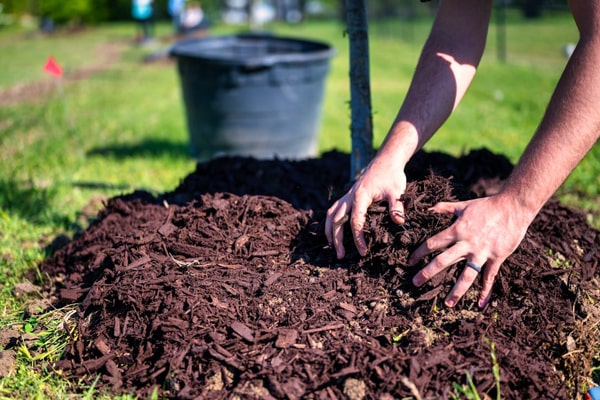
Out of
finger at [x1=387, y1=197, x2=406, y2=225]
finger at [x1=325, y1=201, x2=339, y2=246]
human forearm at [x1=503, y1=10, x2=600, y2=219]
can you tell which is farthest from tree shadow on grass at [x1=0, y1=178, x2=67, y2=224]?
human forearm at [x1=503, y1=10, x2=600, y2=219]

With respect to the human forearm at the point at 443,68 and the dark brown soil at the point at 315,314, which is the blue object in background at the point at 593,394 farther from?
the human forearm at the point at 443,68

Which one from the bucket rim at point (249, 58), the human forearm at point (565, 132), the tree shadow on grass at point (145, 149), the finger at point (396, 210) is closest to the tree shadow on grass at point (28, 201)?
the tree shadow on grass at point (145, 149)

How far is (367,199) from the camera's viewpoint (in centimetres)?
237

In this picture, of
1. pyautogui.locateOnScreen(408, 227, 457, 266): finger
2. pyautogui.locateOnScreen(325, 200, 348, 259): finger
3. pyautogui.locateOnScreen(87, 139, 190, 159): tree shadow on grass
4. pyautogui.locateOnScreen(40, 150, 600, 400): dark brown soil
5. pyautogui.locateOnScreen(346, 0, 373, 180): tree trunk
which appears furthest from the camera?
pyautogui.locateOnScreen(87, 139, 190, 159): tree shadow on grass

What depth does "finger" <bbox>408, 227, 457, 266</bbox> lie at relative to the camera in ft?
7.18

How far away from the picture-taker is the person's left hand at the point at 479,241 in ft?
6.90

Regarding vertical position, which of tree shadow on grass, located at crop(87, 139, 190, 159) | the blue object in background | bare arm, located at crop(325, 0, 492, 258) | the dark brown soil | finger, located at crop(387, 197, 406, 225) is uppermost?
bare arm, located at crop(325, 0, 492, 258)

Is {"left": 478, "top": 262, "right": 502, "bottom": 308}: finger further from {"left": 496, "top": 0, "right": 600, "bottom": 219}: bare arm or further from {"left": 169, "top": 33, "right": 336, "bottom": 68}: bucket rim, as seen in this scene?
{"left": 169, "top": 33, "right": 336, "bottom": 68}: bucket rim

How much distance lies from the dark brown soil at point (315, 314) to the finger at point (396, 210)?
0.04m

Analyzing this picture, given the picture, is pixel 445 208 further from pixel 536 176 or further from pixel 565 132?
pixel 565 132

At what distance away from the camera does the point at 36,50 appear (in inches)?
948

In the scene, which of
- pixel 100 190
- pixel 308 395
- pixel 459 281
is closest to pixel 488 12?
pixel 459 281

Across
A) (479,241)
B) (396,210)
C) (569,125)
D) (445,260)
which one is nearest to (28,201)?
(396,210)

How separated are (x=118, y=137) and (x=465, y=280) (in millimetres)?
6499
